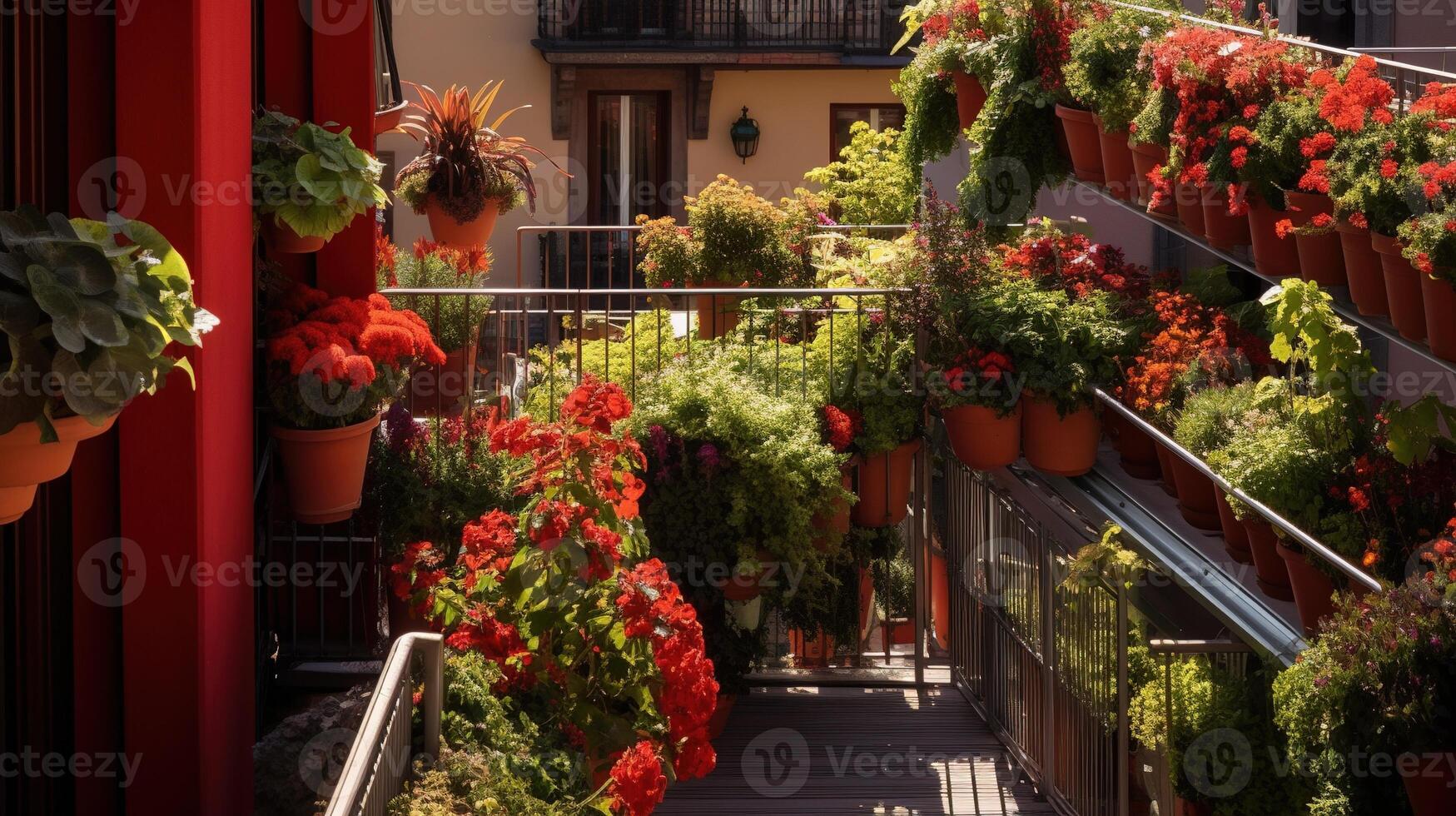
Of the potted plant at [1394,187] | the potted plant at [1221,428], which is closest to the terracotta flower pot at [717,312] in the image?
the potted plant at [1221,428]

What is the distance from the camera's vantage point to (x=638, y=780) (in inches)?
190

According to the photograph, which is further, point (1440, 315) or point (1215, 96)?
point (1215, 96)

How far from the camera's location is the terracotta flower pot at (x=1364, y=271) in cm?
552

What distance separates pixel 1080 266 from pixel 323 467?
4.36 metres

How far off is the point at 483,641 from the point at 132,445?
1.36 metres

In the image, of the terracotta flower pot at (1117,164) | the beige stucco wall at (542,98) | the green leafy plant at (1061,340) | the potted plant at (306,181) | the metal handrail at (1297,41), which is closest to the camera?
the metal handrail at (1297,41)

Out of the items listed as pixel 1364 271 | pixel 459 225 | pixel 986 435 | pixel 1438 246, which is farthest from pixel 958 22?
pixel 1438 246

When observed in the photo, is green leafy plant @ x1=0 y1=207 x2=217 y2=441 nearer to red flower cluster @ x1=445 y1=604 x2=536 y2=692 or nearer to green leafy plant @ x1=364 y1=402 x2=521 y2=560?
red flower cluster @ x1=445 y1=604 x2=536 y2=692

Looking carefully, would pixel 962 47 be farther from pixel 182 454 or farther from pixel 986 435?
pixel 182 454

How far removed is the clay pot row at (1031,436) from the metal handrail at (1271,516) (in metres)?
0.78

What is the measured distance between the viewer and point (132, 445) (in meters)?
4.64

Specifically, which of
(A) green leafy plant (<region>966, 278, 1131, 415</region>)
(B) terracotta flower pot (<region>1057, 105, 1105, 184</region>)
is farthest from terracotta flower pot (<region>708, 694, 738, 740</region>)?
(B) terracotta flower pot (<region>1057, 105, 1105, 184</region>)

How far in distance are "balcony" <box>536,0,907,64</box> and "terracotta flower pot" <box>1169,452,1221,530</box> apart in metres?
12.1

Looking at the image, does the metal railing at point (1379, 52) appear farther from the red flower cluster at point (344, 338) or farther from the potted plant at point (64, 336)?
the potted plant at point (64, 336)
